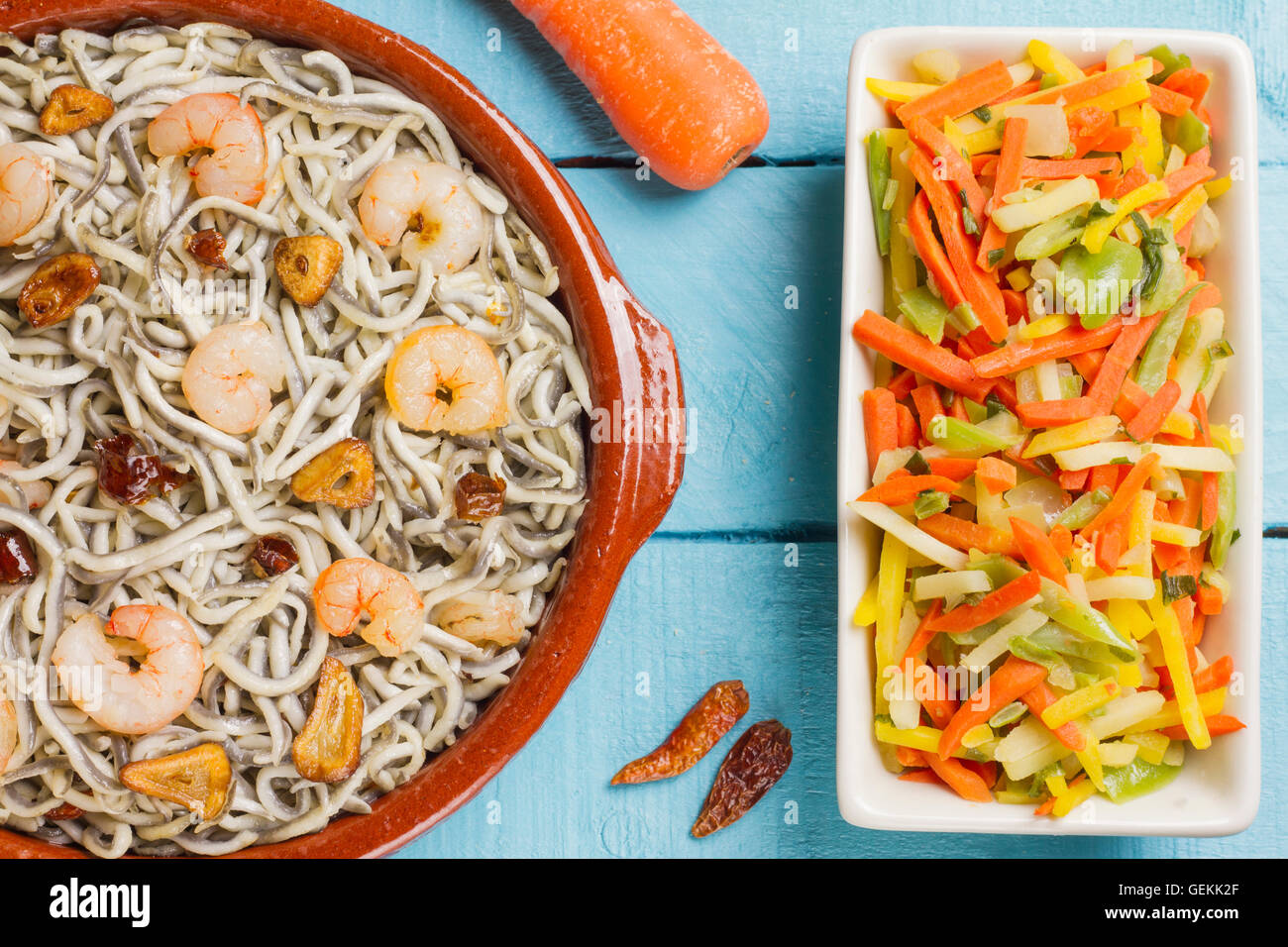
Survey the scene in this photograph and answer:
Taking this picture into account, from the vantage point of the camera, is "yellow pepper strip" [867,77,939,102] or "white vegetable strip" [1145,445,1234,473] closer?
"white vegetable strip" [1145,445,1234,473]

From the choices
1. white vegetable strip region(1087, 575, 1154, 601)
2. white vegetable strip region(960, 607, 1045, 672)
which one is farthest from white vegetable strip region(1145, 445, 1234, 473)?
white vegetable strip region(960, 607, 1045, 672)

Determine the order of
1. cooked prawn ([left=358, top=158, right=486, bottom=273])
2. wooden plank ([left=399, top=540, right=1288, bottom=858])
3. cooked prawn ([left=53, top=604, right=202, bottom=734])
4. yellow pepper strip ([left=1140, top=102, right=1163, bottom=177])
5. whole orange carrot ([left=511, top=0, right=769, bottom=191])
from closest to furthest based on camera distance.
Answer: cooked prawn ([left=53, top=604, right=202, bottom=734]) → cooked prawn ([left=358, top=158, right=486, bottom=273]) → yellow pepper strip ([left=1140, top=102, right=1163, bottom=177]) → whole orange carrot ([left=511, top=0, right=769, bottom=191]) → wooden plank ([left=399, top=540, right=1288, bottom=858])

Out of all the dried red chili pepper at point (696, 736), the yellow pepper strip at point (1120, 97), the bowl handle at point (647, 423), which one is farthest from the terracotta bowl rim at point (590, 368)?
the yellow pepper strip at point (1120, 97)

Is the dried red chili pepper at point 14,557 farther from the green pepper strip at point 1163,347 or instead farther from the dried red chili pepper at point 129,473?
the green pepper strip at point 1163,347

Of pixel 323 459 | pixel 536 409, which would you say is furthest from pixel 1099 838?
pixel 323 459

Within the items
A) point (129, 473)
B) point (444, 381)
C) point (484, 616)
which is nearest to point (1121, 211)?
point (444, 381)

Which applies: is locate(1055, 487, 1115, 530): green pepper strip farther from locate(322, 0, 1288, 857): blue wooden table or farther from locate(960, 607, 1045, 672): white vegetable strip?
locate(322, 0, 1288, 857): blue wooden table
